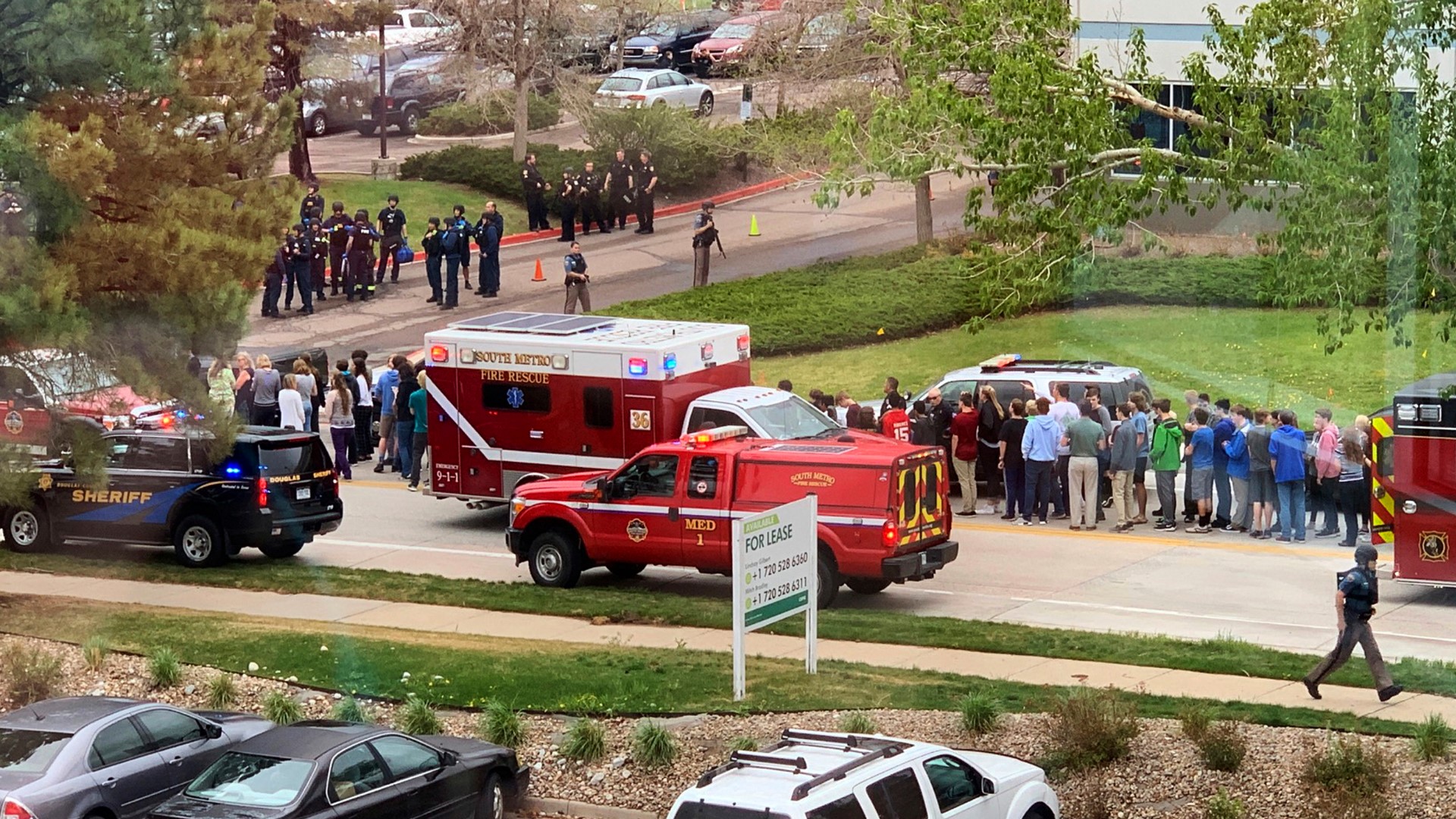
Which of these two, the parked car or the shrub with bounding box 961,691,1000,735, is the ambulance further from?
the parked car

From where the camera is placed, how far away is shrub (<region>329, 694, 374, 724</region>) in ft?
50.5

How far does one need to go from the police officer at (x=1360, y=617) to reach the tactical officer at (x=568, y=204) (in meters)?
27.6

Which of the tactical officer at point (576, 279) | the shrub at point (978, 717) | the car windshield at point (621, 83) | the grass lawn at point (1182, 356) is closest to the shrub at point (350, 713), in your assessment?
the shrub at point (978, 717)

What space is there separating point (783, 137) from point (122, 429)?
746 inches

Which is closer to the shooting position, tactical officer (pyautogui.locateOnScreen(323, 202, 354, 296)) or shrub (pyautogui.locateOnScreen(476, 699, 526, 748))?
shrub (pyautogui.locateOnScreen(476, 699, 526, 748))

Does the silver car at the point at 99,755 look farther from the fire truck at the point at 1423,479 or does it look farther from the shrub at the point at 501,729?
the fire truck at the point at 1423,479

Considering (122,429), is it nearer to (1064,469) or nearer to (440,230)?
(1064,469)

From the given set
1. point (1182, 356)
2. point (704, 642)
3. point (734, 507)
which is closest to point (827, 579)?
point (734, 507)

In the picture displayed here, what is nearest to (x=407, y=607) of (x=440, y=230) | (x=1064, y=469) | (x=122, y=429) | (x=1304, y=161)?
(x=122, y=429)

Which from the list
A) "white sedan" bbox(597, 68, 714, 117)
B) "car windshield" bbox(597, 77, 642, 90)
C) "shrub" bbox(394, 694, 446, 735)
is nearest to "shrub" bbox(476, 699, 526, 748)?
"shrub" bbox(394, 694, 446, 735)

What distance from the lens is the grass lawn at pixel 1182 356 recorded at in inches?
1141

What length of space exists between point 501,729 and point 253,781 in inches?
122

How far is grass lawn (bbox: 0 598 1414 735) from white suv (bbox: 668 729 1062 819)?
3113mm

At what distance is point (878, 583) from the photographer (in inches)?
791
